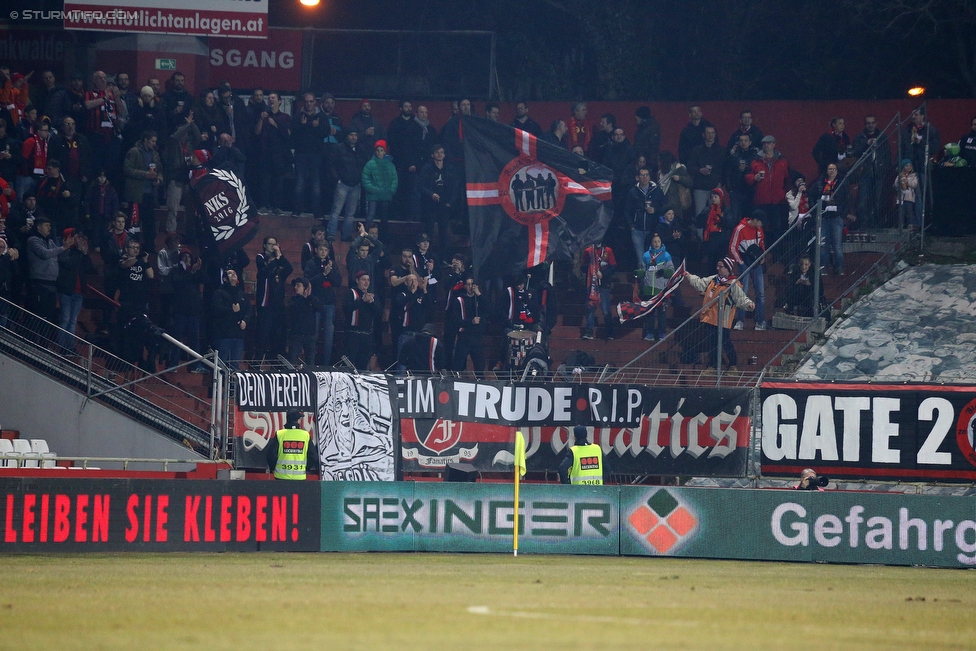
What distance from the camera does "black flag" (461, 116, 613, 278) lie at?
24984 millimetres

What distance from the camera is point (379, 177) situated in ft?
88.5

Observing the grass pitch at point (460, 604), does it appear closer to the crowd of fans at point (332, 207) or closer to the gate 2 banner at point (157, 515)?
the gate 2 banner at point (157, 515)

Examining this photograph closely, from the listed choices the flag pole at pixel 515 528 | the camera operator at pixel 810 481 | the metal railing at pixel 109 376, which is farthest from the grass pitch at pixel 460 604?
the metal railing at pixel 109 376

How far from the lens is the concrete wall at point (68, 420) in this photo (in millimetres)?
23672

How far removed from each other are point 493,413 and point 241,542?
4.80 metres

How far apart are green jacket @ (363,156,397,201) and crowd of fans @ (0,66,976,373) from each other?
5 cm

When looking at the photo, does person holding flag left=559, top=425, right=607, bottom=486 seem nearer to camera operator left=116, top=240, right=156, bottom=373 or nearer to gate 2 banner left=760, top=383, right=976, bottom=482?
gate 2 banner left=760, top=383, right=976, bottom=482

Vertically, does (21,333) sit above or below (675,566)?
above

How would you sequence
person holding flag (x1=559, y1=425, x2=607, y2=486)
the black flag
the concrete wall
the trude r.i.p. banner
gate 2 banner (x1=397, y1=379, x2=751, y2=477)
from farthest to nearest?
the black flag, the concrete wall, gate 2 banner (x1=397, y1=379, x2=751, y2=477), person holding flag (x1=559, y1=425, x2=607, y2=486), the trude r.i.p. banner

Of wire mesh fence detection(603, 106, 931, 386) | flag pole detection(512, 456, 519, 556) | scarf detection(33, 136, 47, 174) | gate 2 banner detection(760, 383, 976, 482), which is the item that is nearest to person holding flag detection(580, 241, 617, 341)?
wire mesh fence detection(603, 106, 931, 386)

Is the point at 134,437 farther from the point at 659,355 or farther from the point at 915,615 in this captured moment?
the point at 915,615

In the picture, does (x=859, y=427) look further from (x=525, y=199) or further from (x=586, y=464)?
(x=525, y=199)

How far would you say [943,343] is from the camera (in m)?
25.1

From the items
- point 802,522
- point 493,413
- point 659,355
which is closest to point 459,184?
point 659,355
